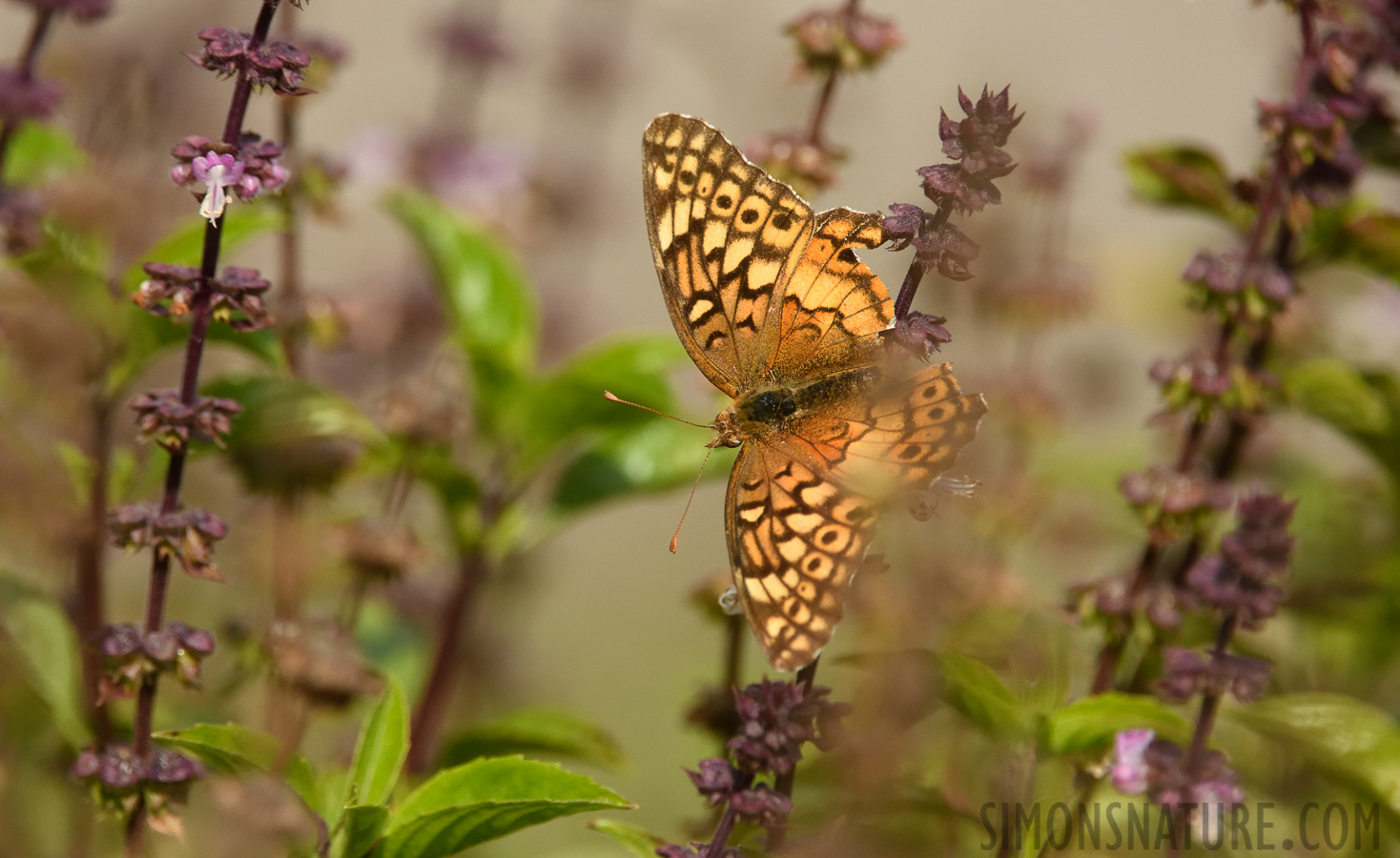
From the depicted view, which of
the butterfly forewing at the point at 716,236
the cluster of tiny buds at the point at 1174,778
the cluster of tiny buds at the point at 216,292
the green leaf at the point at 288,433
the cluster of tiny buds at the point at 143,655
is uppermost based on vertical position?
the butterfly forewing at the point at 716,236

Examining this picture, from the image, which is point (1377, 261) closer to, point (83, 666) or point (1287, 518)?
point (1287, 518)

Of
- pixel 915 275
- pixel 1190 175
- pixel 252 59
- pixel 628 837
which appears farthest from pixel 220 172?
pixel 1190 175

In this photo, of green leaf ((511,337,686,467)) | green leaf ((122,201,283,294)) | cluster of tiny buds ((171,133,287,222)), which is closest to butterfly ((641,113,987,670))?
green leaf ((511,337,686,467))

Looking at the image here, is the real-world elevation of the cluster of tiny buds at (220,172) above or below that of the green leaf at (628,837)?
above

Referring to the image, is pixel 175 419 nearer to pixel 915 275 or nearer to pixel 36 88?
pixel 36 88

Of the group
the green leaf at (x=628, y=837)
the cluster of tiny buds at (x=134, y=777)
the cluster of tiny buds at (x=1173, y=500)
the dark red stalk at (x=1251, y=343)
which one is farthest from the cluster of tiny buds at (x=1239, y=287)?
the cluster of tiny buds at (x=134, y=777)

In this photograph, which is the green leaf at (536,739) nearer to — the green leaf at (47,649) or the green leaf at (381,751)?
the green leaf at (381,751)

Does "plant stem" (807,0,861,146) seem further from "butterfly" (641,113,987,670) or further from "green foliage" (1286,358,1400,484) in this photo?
"green foliage" (1286,358,1400,484)
